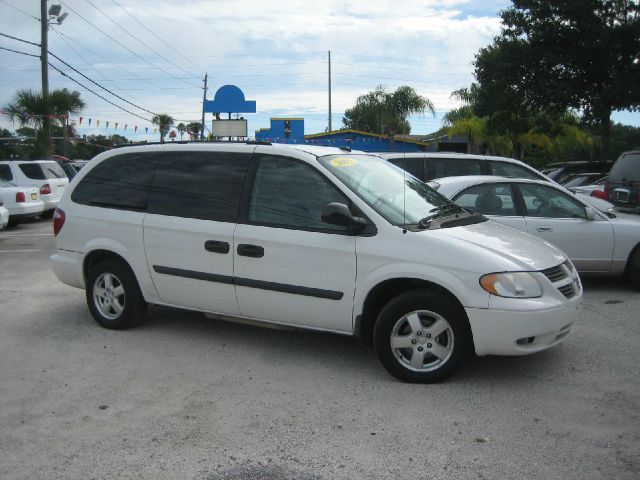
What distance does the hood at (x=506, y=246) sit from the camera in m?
4.45

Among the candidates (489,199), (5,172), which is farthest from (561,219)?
(5,172)

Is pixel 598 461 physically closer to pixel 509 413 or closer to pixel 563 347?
pixel 509 413

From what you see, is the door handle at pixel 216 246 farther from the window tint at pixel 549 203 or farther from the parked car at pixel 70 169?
the parked car at pixel 70 169

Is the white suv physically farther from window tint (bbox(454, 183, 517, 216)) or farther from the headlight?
window tint (bbox(454, 183, 517, 216))

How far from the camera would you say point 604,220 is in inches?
297

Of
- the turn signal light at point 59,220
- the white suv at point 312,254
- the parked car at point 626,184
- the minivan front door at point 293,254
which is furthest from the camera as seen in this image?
the parked car at point 626,184

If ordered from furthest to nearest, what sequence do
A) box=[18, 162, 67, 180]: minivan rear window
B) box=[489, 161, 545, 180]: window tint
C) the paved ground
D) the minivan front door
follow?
box=[18, 162, 67, 180]: minivan rear window < box=[489, 161, 545, 180]: window tint < the minivan front door < the paved ground

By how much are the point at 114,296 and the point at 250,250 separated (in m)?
1.73

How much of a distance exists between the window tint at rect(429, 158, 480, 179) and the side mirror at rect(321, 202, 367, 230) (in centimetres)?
557

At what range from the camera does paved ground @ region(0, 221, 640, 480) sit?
3443 mm

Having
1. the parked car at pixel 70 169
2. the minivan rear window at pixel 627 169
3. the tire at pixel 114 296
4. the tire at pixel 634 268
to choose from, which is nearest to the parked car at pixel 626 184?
the minivan rear window at pixel 627 169

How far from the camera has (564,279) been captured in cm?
472

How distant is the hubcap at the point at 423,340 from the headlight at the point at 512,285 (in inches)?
16.4

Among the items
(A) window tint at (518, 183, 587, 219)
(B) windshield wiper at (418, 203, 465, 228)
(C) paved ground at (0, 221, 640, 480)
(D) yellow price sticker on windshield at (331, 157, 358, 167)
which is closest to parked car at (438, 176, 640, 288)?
(A) window tint at (518, 183, 587, 219)
